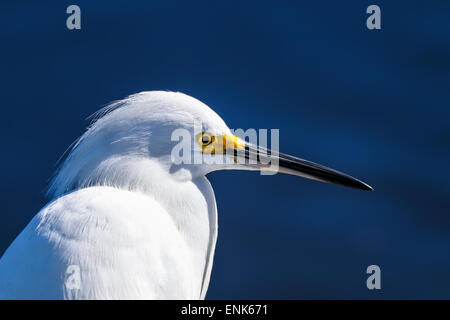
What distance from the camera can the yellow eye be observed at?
8.71ft

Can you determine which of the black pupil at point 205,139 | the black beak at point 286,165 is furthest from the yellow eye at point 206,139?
the black beak at point 286,165

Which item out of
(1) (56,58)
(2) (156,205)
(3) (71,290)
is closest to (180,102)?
(2) (156,205)

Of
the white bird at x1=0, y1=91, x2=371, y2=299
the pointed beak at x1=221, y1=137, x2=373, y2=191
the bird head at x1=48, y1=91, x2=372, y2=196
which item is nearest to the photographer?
the white bird at x1=0, y1=91, x2=371, y2=299

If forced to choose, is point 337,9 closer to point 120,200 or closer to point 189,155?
point 189,155

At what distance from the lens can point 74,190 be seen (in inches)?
104

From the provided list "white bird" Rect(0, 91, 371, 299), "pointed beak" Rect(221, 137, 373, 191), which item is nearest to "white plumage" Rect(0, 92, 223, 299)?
"white bird" Rect(0, 91, 371, 299)

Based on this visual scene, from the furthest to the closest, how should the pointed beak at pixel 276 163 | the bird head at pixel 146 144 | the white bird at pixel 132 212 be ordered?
the pointed beak at pixel 276 163 < the bird head at pixel 146 144 < the white bird at pixel 132 212

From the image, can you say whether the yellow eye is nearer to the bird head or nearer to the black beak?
the bird head

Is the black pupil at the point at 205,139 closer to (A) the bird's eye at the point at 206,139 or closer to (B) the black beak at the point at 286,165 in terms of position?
(A) the bird's eye at the point at 206,139

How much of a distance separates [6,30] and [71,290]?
234 centimetres

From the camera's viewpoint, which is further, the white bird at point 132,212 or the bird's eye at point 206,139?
the bird's eye at point 206,139

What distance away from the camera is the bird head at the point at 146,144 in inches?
102

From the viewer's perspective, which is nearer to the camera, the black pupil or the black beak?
the black pupil

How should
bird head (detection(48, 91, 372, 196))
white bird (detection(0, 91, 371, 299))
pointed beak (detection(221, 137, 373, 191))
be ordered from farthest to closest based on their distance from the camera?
pointed beak (detection(221, 137, 373, 191))
bird head (detection(48, 91, 372, 196))
white bird (detection(0, 91, 371, 299))
